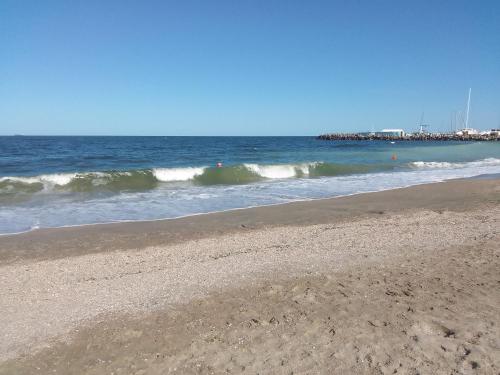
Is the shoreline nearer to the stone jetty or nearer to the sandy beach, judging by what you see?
the sandy beach

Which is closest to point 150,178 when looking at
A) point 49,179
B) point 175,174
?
point 175,174

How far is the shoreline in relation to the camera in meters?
7.93

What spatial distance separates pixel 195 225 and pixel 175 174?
42.7 feet

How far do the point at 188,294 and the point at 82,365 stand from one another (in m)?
1.66

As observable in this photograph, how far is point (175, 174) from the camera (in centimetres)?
2238

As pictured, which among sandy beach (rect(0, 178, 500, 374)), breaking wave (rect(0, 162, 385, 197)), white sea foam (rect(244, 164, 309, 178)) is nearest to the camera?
sandy beach (rect(0, 178, 500, 374))

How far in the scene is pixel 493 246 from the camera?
6844 mm

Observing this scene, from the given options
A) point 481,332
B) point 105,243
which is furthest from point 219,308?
point 105,243

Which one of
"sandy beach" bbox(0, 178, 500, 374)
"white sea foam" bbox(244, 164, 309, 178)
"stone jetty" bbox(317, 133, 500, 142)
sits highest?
"stone jetty" bbox(317, 133, 500, 142)

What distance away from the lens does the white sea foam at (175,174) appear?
21703mm

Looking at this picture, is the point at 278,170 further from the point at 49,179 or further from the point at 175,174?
the point at 49,179

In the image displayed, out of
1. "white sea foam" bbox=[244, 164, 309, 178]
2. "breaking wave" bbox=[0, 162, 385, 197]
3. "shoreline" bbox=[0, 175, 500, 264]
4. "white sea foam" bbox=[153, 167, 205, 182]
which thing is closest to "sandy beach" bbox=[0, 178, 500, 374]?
"shoreline" bbox=[0, 175, 500, 264]

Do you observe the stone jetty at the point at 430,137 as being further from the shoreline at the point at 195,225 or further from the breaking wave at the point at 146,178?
the shoreline at the point at 195,225

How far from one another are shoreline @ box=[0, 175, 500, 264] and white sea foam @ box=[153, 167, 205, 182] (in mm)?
10325
